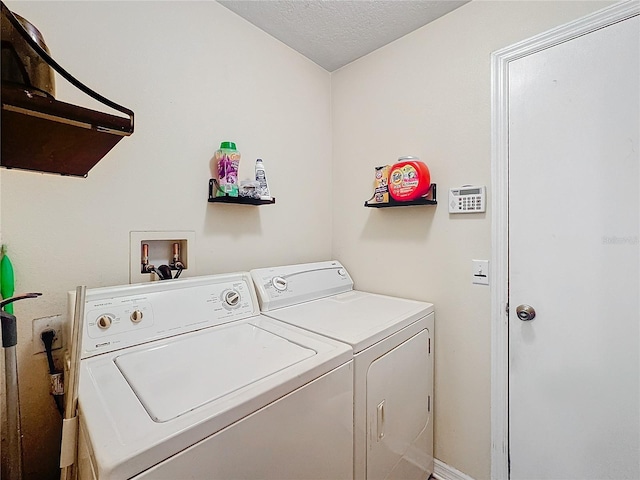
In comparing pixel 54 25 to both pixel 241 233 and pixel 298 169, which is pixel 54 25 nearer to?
pixel 241 233

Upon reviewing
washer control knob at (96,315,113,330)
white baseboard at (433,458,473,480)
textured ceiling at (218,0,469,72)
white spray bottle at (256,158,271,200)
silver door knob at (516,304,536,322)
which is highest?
textured ceiling at (218,0,469,72)

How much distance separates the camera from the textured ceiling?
5.27ft

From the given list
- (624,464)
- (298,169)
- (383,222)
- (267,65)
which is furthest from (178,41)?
(624,464)

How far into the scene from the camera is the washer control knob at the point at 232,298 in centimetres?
139

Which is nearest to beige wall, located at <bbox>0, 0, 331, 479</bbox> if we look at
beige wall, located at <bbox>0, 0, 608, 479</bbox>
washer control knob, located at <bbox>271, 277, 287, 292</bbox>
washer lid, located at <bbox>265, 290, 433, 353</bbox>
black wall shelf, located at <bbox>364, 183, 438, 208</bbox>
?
beige wall, located at <bbox>0, 0, 608, 479</bbox>

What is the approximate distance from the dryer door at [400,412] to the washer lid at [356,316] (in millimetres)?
113

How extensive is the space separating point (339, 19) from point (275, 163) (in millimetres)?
887

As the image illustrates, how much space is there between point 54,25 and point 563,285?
230 cm

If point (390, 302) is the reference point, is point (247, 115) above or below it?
above

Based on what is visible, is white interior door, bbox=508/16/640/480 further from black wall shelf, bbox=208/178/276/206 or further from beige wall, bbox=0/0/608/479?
black wall shelf, bbox=208/178/276/206

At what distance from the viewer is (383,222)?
76.6 inches

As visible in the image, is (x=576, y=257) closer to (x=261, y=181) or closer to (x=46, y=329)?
(x=261, y=181)

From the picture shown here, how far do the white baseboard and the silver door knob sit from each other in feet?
3.01

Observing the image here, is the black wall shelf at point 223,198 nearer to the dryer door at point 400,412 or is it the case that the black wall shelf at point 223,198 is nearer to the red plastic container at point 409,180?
the red plastic container at point 409,180
